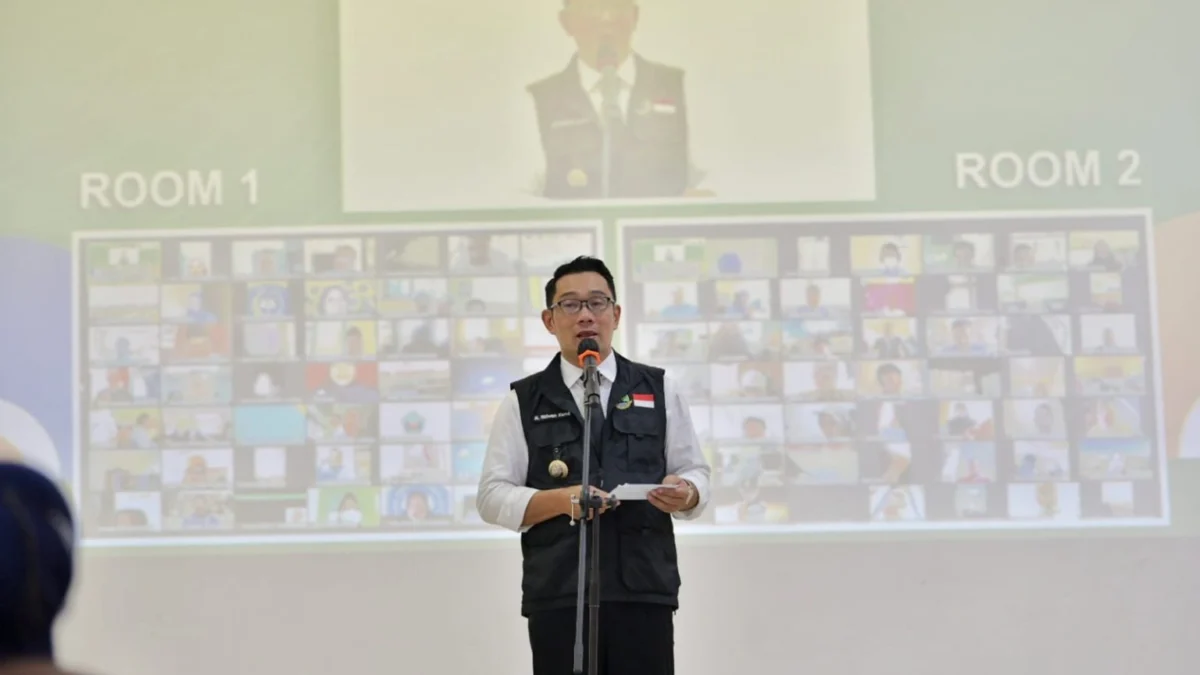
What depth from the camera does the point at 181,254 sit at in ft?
12.5

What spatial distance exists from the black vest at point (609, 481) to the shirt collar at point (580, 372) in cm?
1

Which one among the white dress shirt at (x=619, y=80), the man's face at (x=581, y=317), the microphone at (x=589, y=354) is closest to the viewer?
the microphone at (x=589, y=354)

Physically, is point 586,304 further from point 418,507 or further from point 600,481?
point 418,507

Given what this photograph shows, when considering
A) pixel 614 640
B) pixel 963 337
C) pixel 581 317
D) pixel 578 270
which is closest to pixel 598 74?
pixel 578 270

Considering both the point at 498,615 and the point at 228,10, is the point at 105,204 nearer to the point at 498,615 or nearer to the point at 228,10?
the point at 228,10

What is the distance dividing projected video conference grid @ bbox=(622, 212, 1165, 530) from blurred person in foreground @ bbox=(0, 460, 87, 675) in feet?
9.44

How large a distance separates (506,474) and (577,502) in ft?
1.07

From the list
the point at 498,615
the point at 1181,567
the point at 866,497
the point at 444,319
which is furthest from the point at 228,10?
the point at 1181,567

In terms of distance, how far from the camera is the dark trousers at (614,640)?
9.02 ft

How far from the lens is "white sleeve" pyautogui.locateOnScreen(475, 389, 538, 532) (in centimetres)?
277

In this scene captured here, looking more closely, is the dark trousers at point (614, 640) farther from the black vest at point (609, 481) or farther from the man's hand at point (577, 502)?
the man's hand at point (577, 502)

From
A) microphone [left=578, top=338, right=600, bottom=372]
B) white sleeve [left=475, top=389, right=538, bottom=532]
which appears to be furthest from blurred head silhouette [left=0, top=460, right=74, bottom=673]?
white sleeve [left=475, top=389, right=538, bottom=532]

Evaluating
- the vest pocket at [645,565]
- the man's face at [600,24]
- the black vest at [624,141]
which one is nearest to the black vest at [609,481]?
the vest pocket at [645,565]

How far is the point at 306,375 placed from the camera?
3.79 metres
